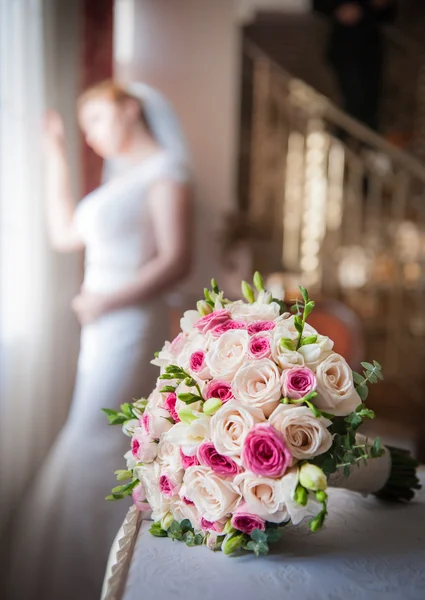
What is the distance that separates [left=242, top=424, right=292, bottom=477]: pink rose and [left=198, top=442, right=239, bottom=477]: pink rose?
0.03m

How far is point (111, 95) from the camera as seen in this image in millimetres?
2375

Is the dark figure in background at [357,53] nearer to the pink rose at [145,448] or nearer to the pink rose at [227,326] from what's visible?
the pink rose at [227,326]

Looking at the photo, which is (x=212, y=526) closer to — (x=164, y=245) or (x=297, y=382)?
(x=297, y=382)

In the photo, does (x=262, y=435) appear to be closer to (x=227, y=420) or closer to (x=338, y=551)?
(x=227, y=420)

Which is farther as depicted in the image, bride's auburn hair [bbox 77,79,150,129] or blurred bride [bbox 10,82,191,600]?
bride's auburn hair [bbox 77,79,150,129]

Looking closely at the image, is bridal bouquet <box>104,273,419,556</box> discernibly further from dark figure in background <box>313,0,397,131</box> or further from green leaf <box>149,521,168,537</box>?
dark figure in background <box>313,0,397,131</box>

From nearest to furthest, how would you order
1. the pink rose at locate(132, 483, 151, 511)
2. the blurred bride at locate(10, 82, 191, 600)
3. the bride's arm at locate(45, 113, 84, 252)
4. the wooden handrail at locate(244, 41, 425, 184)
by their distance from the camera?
1. the pink rose at locate(132, 483, 151, 511)
2. the blurred bride at locate(10, 82, 191, 600)
3. the bride's arm at locate(45, 113, 84, 252)
4. the wooden handrail at locate(244, 41, 425, 184)

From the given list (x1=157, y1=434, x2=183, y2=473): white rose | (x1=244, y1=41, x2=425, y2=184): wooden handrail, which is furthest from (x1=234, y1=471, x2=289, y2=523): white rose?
(x1=244, y1=41, x2=425, y2=184): wooden handrail

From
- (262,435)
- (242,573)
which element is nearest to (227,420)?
(262,435)

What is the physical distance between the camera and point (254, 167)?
3.71 meters

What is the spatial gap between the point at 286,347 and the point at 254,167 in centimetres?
290

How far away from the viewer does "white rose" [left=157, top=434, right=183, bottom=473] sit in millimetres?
949

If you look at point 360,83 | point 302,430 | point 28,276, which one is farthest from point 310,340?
point 360,83

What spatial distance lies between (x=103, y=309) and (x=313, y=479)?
1559 mm
